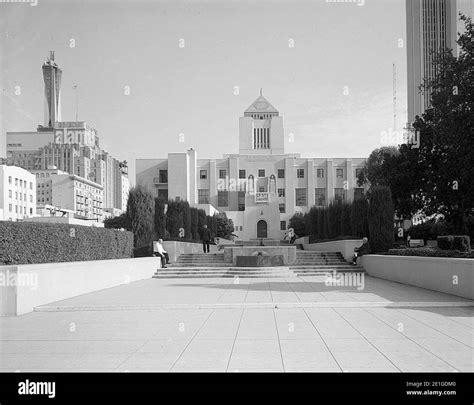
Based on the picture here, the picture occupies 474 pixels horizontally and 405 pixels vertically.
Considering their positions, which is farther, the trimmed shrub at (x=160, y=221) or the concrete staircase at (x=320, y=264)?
the trimmed shrub at (x=160, y=221)

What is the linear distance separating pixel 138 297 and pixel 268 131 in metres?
83.6

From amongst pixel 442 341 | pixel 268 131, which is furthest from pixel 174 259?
pixel 268 131

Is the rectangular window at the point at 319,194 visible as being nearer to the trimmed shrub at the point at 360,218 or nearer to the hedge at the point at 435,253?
the trimmed shrub at the point at 360,218

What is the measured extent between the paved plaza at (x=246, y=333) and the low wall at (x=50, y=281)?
14.7 inches

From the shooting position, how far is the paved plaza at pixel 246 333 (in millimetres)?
5711

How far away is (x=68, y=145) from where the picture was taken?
6304 inches

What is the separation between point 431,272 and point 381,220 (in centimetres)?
740

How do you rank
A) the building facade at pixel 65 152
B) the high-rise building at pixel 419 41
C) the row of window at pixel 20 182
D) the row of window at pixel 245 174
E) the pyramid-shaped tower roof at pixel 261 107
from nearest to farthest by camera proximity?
1. the high-rise building at pixel 419 41
2. the row of window at pixel 245 174
3. the row of window at pixel 20 182
4. the pyramid-shaped tower roof at pixel 261 107
5. the building facade at pixel 65 152

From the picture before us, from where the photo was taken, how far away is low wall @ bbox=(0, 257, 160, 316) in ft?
31.1

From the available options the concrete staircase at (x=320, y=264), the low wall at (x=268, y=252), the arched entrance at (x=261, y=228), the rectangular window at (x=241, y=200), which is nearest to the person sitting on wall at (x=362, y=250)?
the concrete staircase at (x=320, y=264)

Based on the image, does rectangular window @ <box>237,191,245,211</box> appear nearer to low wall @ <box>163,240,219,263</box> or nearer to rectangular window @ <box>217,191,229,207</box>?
rectangular window @ <box>217,191,229,207</box>

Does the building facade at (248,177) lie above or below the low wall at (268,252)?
above

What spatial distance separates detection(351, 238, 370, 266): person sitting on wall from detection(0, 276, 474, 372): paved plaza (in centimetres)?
788
